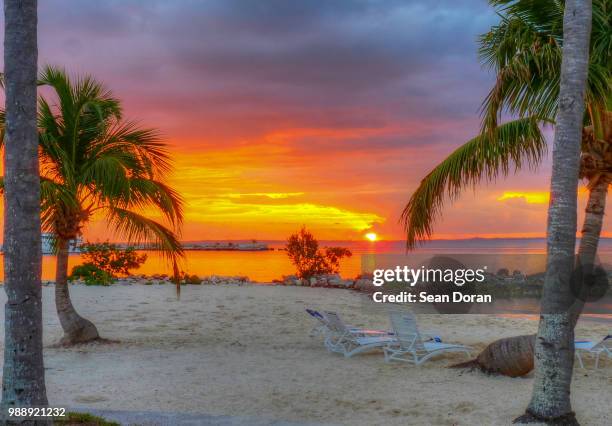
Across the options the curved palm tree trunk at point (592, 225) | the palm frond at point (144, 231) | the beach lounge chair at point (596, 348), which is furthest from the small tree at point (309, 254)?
the curved palm tree trunk at point (592, 225)

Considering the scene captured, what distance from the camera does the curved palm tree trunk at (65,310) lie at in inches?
462

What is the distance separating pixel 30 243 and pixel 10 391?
1.22 meters

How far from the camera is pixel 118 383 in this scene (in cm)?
912

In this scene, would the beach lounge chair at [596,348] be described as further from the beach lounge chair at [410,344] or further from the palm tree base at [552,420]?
the palm tree base at [552,420]

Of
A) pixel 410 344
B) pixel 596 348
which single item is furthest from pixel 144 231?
pixel 596 348

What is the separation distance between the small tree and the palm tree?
15098 mm

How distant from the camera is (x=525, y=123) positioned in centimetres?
952

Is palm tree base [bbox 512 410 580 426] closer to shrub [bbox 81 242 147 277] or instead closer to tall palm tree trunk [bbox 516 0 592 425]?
tall palm tree trunk [bbox 516 0 592 425]

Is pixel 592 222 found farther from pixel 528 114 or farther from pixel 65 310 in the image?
pixel 65 310

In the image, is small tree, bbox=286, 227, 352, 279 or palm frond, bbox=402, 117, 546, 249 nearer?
palm frond, bbox=402, 117, 546, 249

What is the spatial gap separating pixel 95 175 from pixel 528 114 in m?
6.87

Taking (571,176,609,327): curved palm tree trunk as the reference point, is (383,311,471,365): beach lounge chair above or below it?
below

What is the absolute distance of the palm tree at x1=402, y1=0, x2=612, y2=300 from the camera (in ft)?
27.8

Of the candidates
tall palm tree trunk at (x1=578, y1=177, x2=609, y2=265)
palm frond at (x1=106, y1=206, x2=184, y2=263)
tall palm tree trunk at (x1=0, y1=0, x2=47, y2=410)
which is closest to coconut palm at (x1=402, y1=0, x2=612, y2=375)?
tall palm tree trunk at (x1=578, y1=177, x2=609, y2=265)
